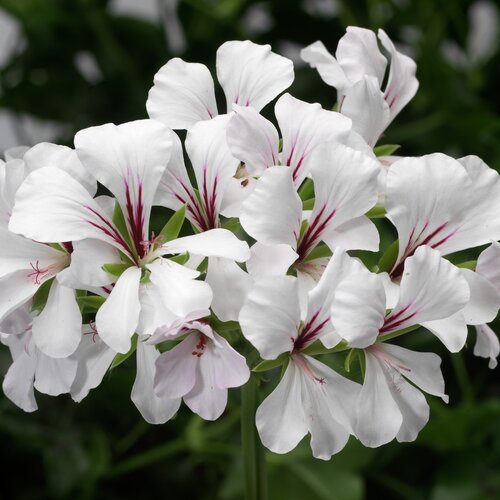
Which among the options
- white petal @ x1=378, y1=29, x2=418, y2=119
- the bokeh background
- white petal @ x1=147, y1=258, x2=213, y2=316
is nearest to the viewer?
white petal @ x1=147, y1=258, x2=213, y2=316

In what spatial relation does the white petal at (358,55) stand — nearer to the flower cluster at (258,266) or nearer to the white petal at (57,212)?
the flower cluster at (258,266)

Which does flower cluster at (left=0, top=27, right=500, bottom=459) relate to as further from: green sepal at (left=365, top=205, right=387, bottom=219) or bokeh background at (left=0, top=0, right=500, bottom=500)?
bokeh background at (left=0, top=0, right=500, bottom=500)

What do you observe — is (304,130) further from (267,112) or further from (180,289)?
(267,112)

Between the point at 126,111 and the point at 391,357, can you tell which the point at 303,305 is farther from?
the point at 126,111

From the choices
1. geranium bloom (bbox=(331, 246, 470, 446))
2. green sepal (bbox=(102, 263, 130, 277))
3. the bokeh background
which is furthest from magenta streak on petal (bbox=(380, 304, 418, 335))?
the bokeh background

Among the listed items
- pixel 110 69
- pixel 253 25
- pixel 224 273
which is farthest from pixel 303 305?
pixel 253 25

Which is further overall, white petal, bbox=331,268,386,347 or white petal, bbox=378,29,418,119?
white petal, bbox=378,29,418,119
